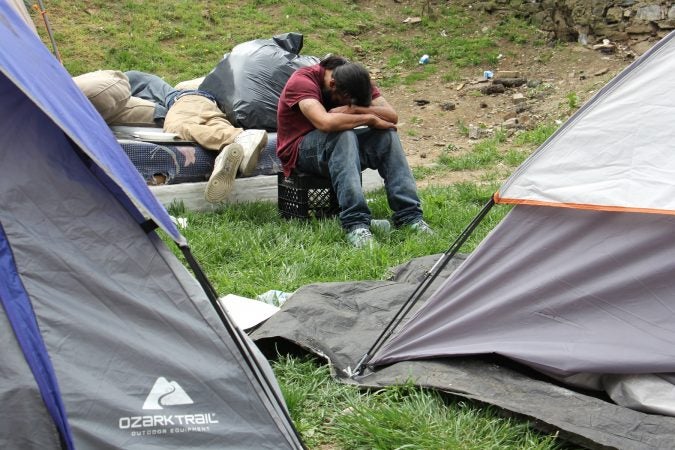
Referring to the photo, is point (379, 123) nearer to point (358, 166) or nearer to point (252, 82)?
point (358, 166)

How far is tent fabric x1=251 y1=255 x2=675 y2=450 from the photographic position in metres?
2.47

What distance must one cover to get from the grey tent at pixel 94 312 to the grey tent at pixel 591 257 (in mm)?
946

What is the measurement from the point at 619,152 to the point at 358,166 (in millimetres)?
2317

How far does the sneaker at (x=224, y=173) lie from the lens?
5305 millimetres

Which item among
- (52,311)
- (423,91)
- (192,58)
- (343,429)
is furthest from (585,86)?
(52,311)

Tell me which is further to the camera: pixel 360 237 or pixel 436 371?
pixel 360 237

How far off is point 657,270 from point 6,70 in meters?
2.07

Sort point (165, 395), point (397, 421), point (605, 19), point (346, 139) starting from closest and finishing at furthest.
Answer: point (165, 395) < point (397, 421) < point (346, 139) < point (605, 19)

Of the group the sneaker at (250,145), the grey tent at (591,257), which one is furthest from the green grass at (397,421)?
the sneaker at (250,145)

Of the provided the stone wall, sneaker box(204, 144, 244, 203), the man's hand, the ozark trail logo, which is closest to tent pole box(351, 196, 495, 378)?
the ozark trail logo

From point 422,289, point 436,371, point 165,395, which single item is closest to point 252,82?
point 422,289

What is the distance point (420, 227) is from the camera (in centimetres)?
493

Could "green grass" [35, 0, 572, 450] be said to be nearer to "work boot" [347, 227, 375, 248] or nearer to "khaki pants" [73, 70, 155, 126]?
"work boot" [347, 227, 375, 248]

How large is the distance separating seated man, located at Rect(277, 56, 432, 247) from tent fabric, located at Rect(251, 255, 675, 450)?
955 mm
